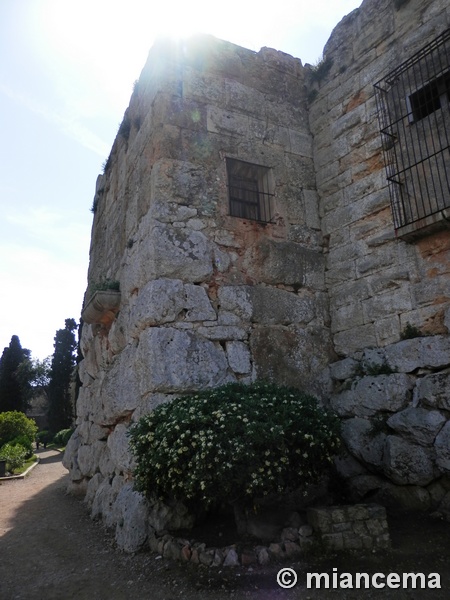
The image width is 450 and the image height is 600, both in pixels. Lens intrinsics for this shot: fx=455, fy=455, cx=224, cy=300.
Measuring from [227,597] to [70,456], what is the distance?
→ 5.02 meters

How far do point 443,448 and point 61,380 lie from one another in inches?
1033

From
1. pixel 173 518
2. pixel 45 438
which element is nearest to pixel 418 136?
pixel 173 518

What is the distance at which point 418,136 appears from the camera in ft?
15.5

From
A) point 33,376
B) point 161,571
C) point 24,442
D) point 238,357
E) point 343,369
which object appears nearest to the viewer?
point 161,571

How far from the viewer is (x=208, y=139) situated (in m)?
5.34

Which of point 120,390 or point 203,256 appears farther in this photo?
point 120,390

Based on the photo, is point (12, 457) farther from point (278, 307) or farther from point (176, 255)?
point (278, 307)

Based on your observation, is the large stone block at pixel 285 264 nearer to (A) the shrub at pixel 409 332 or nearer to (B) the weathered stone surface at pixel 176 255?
(B) the weathered stone surface at pixel 176 255

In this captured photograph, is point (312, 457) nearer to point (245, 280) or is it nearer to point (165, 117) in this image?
point (245, 280)

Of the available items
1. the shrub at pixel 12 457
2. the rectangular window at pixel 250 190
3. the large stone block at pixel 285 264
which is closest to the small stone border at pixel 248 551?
the large stone block at pixel 285 264

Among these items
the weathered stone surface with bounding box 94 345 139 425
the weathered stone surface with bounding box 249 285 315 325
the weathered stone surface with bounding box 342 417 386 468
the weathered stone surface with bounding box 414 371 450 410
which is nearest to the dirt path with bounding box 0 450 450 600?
the weathered stone surface with bounding box 342 417 386 468

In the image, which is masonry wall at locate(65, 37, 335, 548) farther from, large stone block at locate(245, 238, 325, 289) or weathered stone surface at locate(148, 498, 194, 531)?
weathered stone surface at locate(148, 498, 194, 531)

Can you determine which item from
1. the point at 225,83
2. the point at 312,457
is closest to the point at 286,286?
the point at 312,457

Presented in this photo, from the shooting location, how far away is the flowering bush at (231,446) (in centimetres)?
315
